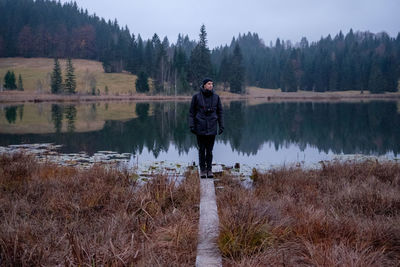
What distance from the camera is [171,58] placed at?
8712cm

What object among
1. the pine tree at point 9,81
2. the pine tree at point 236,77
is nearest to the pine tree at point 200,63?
the pine tree at point 236,77

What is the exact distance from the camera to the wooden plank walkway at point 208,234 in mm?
3374

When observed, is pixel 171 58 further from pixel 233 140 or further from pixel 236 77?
pixel 233 140

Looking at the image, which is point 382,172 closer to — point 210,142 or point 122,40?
point 210,142

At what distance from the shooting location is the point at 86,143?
52.1 ft

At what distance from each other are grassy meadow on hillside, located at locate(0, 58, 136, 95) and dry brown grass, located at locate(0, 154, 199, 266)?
201 ft

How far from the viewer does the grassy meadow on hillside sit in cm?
7274

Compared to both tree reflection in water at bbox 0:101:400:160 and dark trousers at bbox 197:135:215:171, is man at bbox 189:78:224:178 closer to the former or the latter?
dark trousers at bbox 197:135:215:171

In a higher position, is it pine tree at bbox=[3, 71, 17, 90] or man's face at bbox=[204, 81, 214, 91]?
pine tree at bbox=[3, 71, 17, 90]

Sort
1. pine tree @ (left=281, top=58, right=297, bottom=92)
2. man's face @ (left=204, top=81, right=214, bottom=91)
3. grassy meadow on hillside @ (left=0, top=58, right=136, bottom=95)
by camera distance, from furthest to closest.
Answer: pine tree @ (left=281, top=58, right=297, bottom=92) < grassy meadow on hillside @ (left=0, top=58, right=136, bottom=95) < man's face @ (left=204, top=81, right=214, bottom=91)

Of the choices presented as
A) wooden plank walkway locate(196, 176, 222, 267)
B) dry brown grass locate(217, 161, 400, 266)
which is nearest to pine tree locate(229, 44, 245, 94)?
dry brown grass locate(217, 161, 400, 266)

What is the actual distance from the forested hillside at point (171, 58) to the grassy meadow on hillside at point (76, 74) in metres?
4.95

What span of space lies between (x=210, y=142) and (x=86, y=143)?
10.6 meters

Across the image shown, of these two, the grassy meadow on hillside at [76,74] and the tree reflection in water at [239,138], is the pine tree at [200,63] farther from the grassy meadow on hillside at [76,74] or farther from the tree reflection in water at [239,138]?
the tree reflection in water at [239,138]
